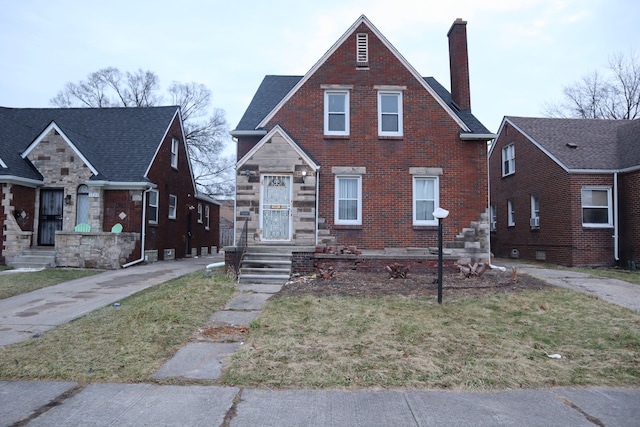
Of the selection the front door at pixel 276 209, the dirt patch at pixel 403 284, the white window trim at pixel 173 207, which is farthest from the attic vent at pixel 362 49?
the white window trim at pixel 173 207

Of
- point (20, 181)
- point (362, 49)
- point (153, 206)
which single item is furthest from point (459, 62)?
point (20, 181)

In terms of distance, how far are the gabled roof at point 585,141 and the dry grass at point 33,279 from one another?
1791 centimetres

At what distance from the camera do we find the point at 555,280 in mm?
11680

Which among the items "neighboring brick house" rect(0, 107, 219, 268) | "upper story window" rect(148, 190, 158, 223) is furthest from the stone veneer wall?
"upper story window" rect(148, 190, 158, 223)

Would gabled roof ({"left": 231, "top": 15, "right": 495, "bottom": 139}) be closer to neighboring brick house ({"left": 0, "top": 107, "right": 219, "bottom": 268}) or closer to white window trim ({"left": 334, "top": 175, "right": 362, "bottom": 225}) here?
white window trim ({"left": 334, "top": 175, "right": 362, "bottom": 225})

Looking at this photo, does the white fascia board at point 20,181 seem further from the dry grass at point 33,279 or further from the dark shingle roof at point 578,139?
the dark shingle roof at point 578,139

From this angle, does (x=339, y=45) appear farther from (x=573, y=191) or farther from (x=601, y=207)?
(x=601, y=207)

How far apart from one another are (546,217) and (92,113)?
2130 cm

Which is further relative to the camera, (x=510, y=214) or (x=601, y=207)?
(x=510, y=214)

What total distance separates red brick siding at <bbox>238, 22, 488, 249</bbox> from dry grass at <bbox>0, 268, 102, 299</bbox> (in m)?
6.61

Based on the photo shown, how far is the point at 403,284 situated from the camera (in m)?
9.83

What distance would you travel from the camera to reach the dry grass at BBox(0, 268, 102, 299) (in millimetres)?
9789

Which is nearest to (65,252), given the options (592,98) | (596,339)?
(596,339)

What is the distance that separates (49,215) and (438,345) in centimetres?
1589
